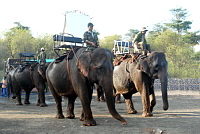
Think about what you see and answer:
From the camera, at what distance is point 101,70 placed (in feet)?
19.1

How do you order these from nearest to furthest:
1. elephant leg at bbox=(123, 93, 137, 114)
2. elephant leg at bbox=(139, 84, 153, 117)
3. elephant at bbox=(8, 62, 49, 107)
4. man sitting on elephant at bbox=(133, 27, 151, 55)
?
elephant leg at bbox=(139, 84, 153, 117) → elephant leg at bbox=(123, 93, 137, 114) → man sitting on elephant at bbox=(133, 27, 151, 55) → elephant at bbox=(8, 62, 49, 107)

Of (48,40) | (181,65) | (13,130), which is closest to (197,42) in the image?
(181,65)

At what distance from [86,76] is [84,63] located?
363mm

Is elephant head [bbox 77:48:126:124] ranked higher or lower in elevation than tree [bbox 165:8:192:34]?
lower

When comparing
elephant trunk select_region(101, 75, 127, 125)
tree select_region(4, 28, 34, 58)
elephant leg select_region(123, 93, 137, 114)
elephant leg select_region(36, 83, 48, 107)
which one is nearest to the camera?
elephant trunk select_region(101, 75, 127, 125)

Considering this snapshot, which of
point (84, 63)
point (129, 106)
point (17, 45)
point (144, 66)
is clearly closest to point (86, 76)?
point (84, 63)

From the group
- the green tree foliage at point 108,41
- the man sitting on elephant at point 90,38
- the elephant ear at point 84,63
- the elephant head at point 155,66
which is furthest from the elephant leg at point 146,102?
the green tree foliage at point 108,41

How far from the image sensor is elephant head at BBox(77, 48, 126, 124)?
5633 mm

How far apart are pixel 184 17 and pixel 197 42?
6691mm

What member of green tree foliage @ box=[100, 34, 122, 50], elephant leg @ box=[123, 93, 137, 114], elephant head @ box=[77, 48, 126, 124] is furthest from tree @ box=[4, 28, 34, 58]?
elephant head @ box=[77, 48, 126, 124]

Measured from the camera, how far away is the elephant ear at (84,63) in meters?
6.03

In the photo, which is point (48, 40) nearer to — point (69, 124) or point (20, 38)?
point (20, 38)

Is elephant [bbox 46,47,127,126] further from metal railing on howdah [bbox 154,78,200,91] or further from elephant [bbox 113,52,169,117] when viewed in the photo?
metal railing on howdah [bbox 154,78,200,91]

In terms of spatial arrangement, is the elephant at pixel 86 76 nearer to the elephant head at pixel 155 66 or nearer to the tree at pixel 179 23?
the elephant head at pixel 155 66
